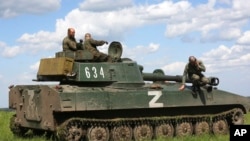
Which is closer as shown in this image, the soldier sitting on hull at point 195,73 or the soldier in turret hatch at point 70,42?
the soldier in turret hatch at point 70,42

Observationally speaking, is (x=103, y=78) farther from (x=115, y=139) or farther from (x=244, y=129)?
(x=244, y=129)

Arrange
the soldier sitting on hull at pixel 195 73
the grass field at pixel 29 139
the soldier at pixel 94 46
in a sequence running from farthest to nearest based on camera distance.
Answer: the soldier sitting on hull at pixel 195 73, the soldier at pixel 94 46, the grass field at pixel 29 139

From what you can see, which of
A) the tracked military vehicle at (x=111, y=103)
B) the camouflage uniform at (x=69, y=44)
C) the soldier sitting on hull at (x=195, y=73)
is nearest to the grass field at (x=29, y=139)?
the tracked military vehicle at (x=111, y=103)

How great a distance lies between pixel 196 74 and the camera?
19.0 metres

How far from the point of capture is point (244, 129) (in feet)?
31.5

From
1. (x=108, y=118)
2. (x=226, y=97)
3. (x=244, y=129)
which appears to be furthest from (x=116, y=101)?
(x=244, y=129)

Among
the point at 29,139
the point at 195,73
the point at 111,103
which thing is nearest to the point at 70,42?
the point at 111,103

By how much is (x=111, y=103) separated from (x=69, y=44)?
258 cm

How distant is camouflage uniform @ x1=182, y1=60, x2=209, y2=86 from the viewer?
741 inches

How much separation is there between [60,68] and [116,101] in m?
2.13

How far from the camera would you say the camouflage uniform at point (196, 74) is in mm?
18812

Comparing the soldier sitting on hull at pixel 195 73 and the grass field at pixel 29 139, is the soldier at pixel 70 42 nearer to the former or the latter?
the grass field at pixel 29 139

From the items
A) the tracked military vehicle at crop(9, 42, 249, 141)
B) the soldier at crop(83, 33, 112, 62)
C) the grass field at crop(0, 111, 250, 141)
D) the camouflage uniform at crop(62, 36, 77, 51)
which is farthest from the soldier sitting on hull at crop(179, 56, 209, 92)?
the camouflage uniform at crop(62, 36, 77, 51)

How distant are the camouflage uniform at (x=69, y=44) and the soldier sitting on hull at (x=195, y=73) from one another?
4.10 metres
